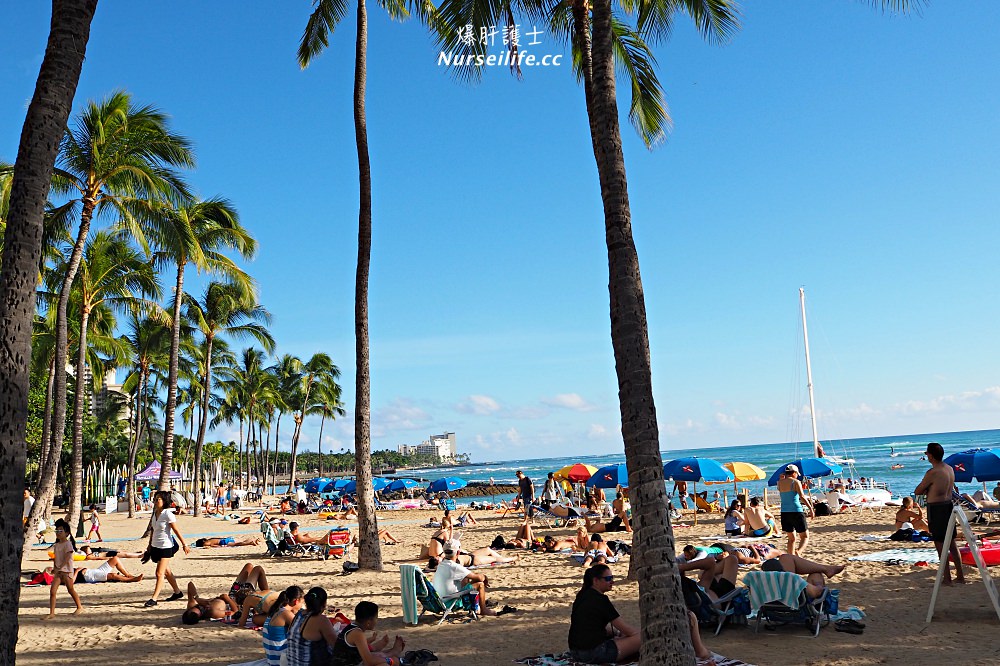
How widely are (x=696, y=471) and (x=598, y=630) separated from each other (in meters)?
15.3

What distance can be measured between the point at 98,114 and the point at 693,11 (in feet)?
45.9

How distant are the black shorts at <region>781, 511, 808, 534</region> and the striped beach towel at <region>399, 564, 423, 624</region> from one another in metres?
6.19

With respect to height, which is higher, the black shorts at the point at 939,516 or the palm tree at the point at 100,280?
the palm tree at the point at 100,280

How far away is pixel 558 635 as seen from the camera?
808 cm

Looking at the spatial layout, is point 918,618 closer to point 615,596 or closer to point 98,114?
point 615,596

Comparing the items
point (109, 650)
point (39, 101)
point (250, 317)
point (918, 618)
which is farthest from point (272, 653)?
point (250, 317)

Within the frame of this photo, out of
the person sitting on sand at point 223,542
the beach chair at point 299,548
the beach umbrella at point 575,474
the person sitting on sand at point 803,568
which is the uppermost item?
the beach umbrella at point 575,474

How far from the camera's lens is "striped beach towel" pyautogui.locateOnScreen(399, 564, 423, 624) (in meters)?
8.88

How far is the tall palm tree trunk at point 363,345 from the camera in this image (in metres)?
13.2

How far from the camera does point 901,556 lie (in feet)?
40.5

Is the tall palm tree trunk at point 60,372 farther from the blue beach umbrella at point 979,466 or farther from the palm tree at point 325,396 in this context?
the palm tree at point 325,396

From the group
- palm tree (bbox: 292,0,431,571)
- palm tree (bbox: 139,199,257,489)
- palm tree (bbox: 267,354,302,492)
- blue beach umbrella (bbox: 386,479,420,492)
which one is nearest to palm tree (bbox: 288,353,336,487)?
palm tree (bbox: 267,354,302,492)

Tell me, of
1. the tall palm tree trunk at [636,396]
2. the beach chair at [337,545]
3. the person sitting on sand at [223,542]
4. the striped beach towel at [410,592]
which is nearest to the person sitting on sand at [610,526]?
the beach chair at [337,545]

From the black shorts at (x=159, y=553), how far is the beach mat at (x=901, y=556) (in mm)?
10305
